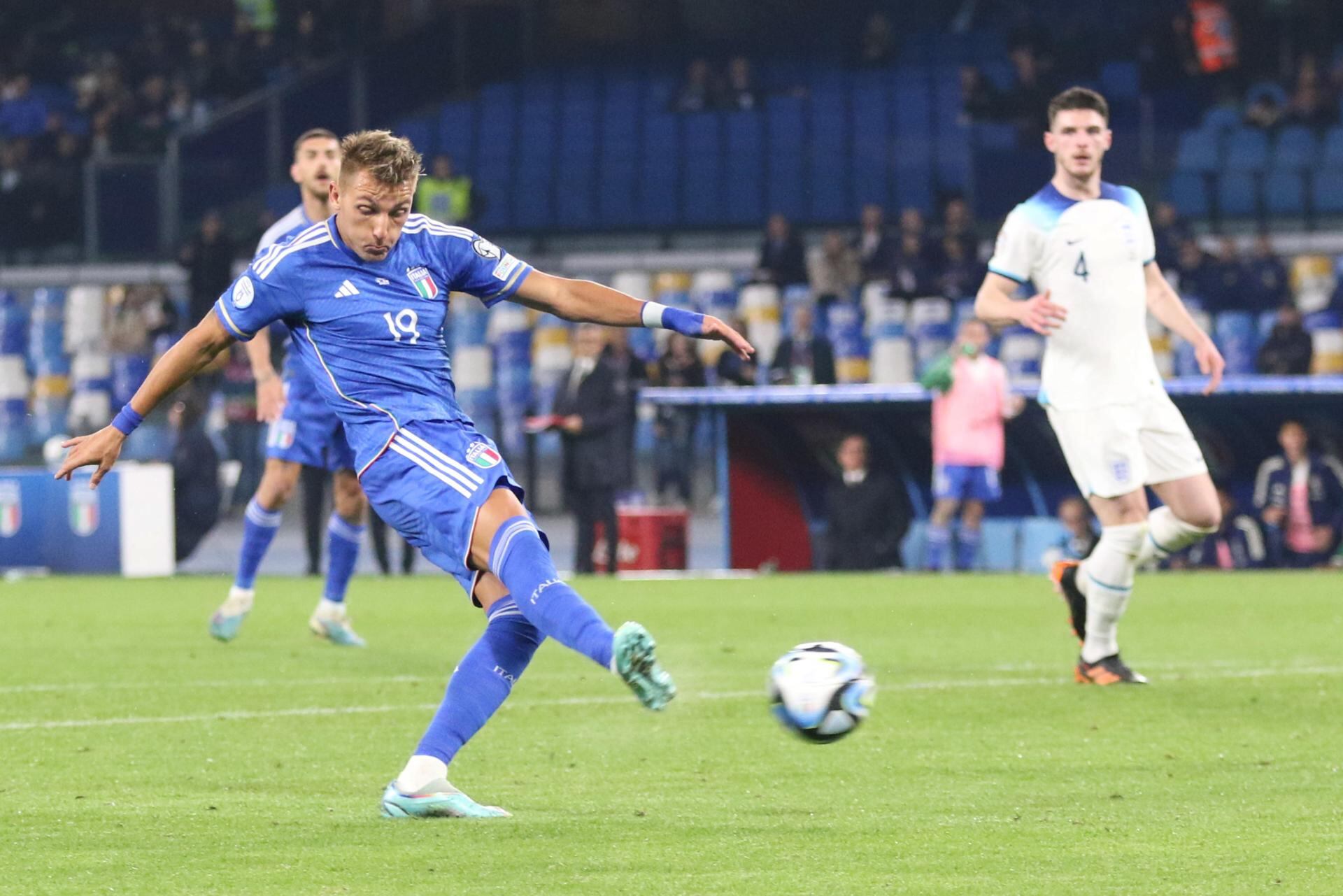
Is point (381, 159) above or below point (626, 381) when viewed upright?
above

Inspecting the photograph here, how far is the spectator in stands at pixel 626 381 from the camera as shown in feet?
57.2

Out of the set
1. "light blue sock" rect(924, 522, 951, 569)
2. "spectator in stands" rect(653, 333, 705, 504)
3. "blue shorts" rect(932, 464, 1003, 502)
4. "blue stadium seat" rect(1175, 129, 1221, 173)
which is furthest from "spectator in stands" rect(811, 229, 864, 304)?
"blue shorts" rect(932, 464, 1003, 502)

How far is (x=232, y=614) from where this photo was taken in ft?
36.1

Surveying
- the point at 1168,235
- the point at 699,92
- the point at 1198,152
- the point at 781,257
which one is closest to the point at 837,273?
the point at 781,257

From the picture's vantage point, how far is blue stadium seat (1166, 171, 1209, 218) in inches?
957

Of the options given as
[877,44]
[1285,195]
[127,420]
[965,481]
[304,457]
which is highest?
[877,44]

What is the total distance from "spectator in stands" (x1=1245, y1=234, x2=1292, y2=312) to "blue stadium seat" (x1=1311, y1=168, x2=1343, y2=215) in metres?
2.72

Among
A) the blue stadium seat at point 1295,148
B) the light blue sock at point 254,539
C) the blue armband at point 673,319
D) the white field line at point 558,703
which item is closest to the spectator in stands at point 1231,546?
the white field line at point 558,703

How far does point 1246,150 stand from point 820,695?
21723 millimetres

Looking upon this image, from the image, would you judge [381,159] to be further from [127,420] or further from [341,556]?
[341,556]

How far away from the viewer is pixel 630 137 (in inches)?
1096

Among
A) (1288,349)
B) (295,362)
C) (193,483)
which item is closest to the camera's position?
(295,362)

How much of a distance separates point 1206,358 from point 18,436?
16953 millimetres

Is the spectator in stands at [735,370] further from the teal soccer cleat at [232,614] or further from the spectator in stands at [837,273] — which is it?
the teal soccer cleat at [232,614]
